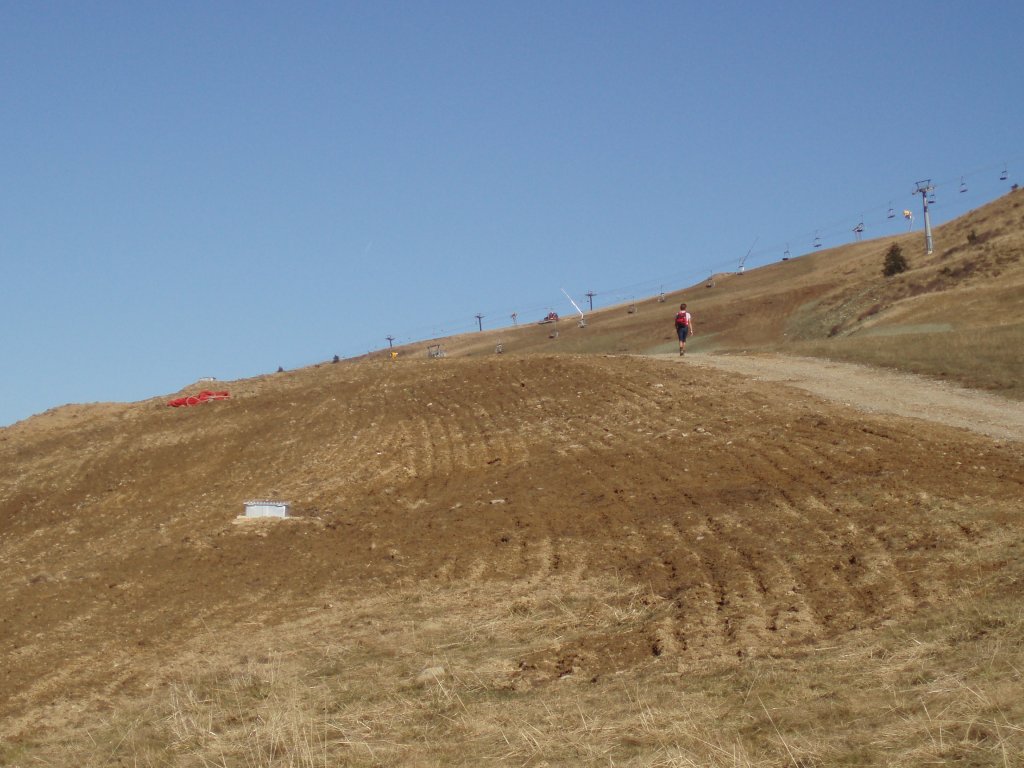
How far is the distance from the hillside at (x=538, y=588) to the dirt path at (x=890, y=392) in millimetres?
778

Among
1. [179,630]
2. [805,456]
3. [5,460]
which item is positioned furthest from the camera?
[5,460]

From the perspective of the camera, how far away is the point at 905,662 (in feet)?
22.7

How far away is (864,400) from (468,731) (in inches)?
586

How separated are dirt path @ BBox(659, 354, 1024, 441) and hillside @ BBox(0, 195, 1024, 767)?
30.6 inches

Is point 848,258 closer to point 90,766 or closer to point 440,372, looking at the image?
point 440,372

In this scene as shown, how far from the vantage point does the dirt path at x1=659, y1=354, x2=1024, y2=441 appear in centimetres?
1706

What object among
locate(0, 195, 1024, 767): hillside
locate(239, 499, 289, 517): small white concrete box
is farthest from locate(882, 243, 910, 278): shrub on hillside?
locate(239, 499, 289, 517): small white concrete box

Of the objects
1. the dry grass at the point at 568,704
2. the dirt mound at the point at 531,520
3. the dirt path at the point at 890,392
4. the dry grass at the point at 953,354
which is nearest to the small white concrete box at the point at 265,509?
the dirt mound at the point at 531,520

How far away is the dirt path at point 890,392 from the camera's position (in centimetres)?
1706

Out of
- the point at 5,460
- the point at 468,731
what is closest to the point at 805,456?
the point at 468,731

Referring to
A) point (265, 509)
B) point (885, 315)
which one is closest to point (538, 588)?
point (265, 509)

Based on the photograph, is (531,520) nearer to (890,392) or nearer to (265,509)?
(265,509)

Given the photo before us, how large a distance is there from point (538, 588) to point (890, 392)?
1222 centimetres

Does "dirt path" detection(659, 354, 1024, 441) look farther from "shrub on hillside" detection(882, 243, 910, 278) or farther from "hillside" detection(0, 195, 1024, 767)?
"shrub on hillside" detection(882, 243, 910, 278)
